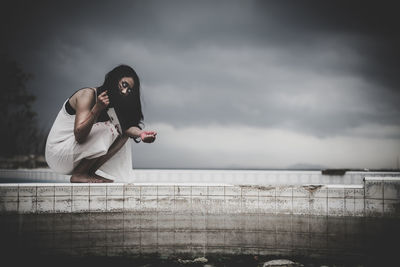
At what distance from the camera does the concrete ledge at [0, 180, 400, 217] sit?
11.7ft

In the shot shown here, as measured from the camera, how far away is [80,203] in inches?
146

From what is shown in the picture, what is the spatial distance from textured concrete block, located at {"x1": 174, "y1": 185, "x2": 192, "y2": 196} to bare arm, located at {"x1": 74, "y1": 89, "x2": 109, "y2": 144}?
134 centimetres

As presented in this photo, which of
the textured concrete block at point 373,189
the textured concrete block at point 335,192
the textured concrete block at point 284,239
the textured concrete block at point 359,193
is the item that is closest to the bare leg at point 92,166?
the textured concrete block at point 284,239

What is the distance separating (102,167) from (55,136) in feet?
2.55

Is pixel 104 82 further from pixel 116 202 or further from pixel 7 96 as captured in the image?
pixel 7 96

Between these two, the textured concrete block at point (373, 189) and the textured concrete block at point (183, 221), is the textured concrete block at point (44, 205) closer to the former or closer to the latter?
the textured concrete block at point (183, 221)

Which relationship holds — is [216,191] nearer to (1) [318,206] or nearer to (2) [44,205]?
Answer: (1) [318,206]

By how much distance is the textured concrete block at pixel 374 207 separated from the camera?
11.5 feet

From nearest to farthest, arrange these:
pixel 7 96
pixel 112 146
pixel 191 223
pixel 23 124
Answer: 1. pixel 191 223
2. pixel 112 146
3. pixel 7 96
4. pixel 23 124

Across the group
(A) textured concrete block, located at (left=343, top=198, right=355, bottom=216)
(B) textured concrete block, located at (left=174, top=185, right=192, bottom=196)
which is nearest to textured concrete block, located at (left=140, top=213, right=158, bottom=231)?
(B) textured concrete block, located at (left=174, top=185, right=192, bottom=196)

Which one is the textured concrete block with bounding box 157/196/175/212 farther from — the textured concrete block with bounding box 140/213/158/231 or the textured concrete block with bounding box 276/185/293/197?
the textured concrete block with bounding box 276/185/293/197

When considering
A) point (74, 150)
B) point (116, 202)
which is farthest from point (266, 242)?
point (74, 150)

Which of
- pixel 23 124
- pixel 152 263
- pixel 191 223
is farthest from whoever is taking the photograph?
pixel 23 124

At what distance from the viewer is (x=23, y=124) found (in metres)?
16.2
